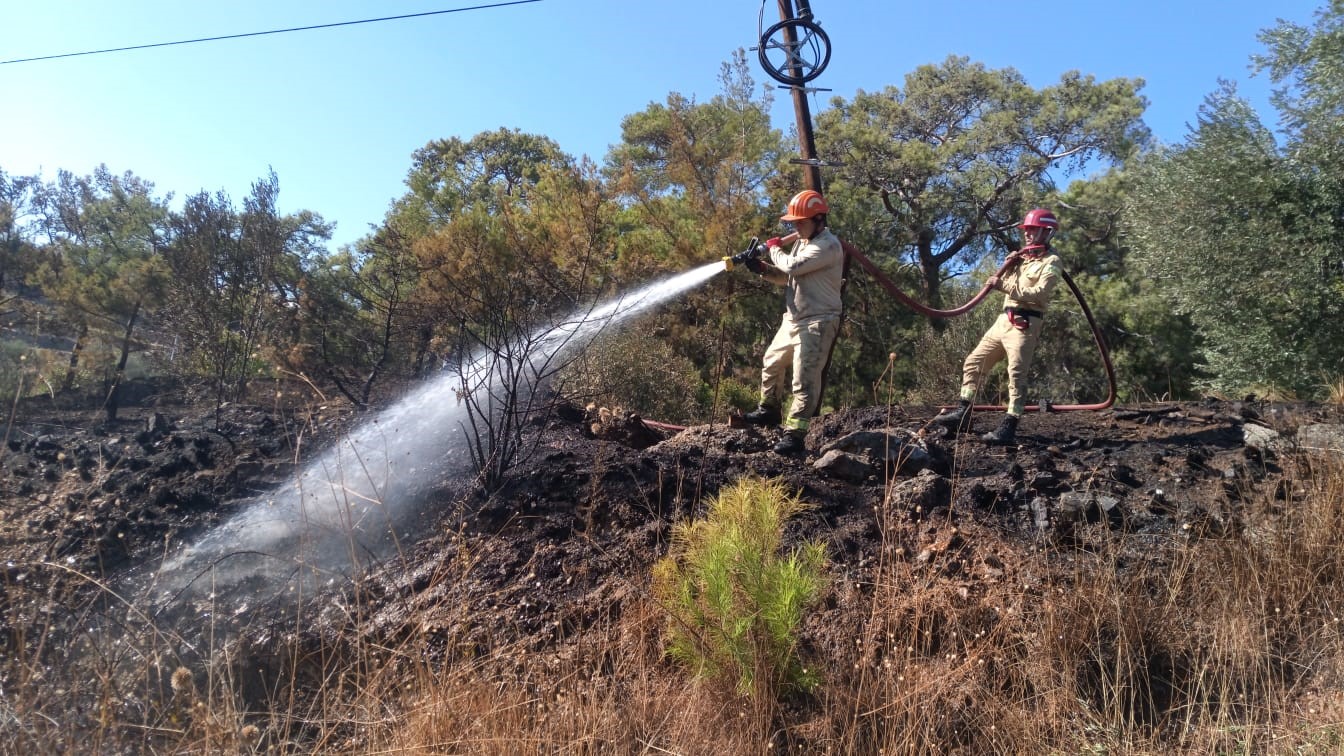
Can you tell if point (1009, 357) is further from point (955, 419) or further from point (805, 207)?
point (805, 207)

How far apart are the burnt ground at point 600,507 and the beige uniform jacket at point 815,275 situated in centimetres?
95

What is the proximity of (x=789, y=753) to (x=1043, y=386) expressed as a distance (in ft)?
53.2

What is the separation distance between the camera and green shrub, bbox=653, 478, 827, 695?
2.88 metres

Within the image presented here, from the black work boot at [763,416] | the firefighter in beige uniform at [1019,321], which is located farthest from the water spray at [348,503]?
the firefighter in beige uniform at [1019,321]

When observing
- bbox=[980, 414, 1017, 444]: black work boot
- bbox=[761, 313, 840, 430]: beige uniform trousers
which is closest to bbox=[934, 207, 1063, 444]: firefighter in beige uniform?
bbox=[980, 414, 1017, 444]: black work boot

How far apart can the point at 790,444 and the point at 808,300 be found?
3.47 feet

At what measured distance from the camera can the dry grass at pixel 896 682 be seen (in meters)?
2.72

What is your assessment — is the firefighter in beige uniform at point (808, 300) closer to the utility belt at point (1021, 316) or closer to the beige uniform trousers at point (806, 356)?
the beige uniform trousers at point (806, 356)

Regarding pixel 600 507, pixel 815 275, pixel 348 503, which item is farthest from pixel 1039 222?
pixel 348 503

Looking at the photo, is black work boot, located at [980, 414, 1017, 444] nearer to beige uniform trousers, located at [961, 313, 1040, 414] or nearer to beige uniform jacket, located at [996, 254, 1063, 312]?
beige uniform trousers, located at [961, 313, 1040, 414]

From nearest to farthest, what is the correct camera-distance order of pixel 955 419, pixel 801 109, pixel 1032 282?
pixel 1032 282, pixel 955 419, pixel 801 109

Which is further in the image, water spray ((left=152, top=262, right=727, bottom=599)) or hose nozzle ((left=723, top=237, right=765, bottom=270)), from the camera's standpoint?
hose nozzle ((left=723, top=237, right=765, bottom=270))

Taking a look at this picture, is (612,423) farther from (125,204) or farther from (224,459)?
(125,204)

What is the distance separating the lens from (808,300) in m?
5.98
